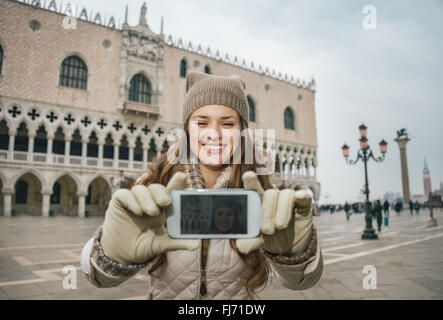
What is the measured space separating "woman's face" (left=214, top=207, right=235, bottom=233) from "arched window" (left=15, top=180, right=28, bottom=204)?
22555 millimetres

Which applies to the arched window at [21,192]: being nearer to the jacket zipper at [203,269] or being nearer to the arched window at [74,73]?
the arched window at [74,73]

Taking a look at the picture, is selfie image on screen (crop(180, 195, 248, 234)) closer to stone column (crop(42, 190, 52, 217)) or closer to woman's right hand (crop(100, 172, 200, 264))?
woman's right hand (crop(100, 172, 200, 264))

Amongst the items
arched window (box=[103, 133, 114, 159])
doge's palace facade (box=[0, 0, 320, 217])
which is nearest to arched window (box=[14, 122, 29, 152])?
doge's palace facade (box=[0, 0, 320, 217])

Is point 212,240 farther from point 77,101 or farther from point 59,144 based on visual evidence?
point 59,144

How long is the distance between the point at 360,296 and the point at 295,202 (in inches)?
114

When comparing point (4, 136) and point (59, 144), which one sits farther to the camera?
point (59, 144)

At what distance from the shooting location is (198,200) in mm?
750

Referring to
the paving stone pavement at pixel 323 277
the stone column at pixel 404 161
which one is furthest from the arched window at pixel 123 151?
the stone column at pixel 404 161

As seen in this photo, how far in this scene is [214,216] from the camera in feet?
2.50

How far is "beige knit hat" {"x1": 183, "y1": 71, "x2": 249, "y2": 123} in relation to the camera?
1.19 metres

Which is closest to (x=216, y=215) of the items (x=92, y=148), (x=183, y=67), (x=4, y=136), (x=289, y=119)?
(x=4, y=136)

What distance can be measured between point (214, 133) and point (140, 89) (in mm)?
22349

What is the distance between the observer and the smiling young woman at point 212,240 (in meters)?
0.76
